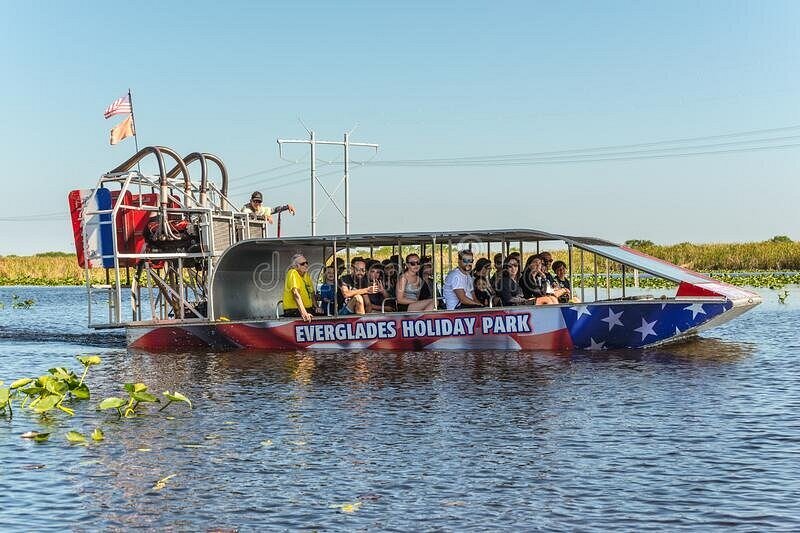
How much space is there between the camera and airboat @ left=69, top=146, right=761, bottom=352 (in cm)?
2033

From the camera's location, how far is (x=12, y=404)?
1612 centimetres

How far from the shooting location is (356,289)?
2183 cm

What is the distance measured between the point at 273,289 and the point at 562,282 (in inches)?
270

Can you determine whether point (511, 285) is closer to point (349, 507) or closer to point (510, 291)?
point (510, 291)

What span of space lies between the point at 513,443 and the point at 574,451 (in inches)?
31.7

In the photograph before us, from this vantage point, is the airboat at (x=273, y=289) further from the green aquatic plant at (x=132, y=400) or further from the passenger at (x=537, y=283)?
the green aquatic plant at (x=132, y=400)

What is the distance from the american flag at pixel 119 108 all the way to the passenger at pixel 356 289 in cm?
707

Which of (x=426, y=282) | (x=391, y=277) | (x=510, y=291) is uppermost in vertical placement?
(x=391, y=277)

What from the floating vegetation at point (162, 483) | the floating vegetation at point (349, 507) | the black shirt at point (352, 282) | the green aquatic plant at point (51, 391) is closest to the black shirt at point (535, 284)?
the black shirt at point (352, 282)

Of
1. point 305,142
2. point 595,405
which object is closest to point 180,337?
point 595,405

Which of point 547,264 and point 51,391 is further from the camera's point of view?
point 547,264

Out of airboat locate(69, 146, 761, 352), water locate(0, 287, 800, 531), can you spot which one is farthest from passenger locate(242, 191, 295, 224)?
water locate(0, 287, 800, 531)

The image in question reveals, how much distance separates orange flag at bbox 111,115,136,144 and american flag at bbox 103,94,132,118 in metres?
0.24

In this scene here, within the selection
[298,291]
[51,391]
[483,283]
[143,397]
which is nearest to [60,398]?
[51,391]
